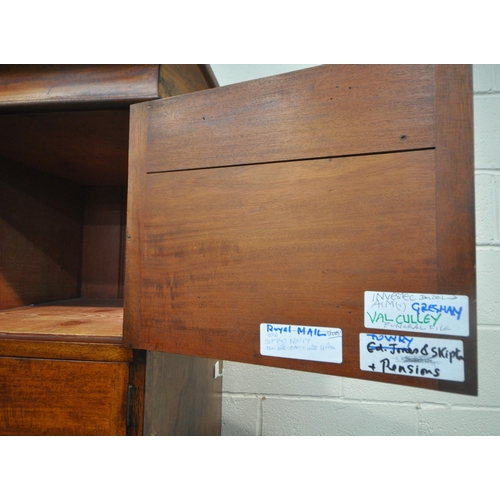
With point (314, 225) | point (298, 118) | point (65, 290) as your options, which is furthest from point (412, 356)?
point (65, 290)

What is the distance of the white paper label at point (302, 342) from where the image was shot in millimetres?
345

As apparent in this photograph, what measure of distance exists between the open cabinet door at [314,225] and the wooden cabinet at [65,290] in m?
0.08

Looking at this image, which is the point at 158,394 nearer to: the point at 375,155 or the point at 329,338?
the point at 329,338

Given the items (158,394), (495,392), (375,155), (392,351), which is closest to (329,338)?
(392,351)

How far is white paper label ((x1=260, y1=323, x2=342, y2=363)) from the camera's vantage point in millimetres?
345

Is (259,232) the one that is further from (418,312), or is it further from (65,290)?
(65,290)

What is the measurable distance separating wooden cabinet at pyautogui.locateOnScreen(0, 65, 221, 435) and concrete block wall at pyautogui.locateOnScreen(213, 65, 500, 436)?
0.34 ft

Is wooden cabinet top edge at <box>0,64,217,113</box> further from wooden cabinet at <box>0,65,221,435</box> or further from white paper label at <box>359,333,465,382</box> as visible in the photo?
white paper label at <box>359,333,465,382</box>

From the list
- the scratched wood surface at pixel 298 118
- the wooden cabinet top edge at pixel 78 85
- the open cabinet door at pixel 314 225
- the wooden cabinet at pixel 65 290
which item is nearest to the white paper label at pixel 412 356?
the open cabinet door at pixel 314 225

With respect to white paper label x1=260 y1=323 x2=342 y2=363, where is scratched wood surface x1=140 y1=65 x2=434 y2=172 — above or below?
above

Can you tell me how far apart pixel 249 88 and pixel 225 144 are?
0.08m

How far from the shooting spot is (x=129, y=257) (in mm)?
447

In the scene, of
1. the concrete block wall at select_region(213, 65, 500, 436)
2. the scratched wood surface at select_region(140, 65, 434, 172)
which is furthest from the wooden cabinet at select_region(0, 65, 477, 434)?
the concrete block wall at select_region(213, 65, 500, 436)

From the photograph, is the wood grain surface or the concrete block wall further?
the concrete block wall
